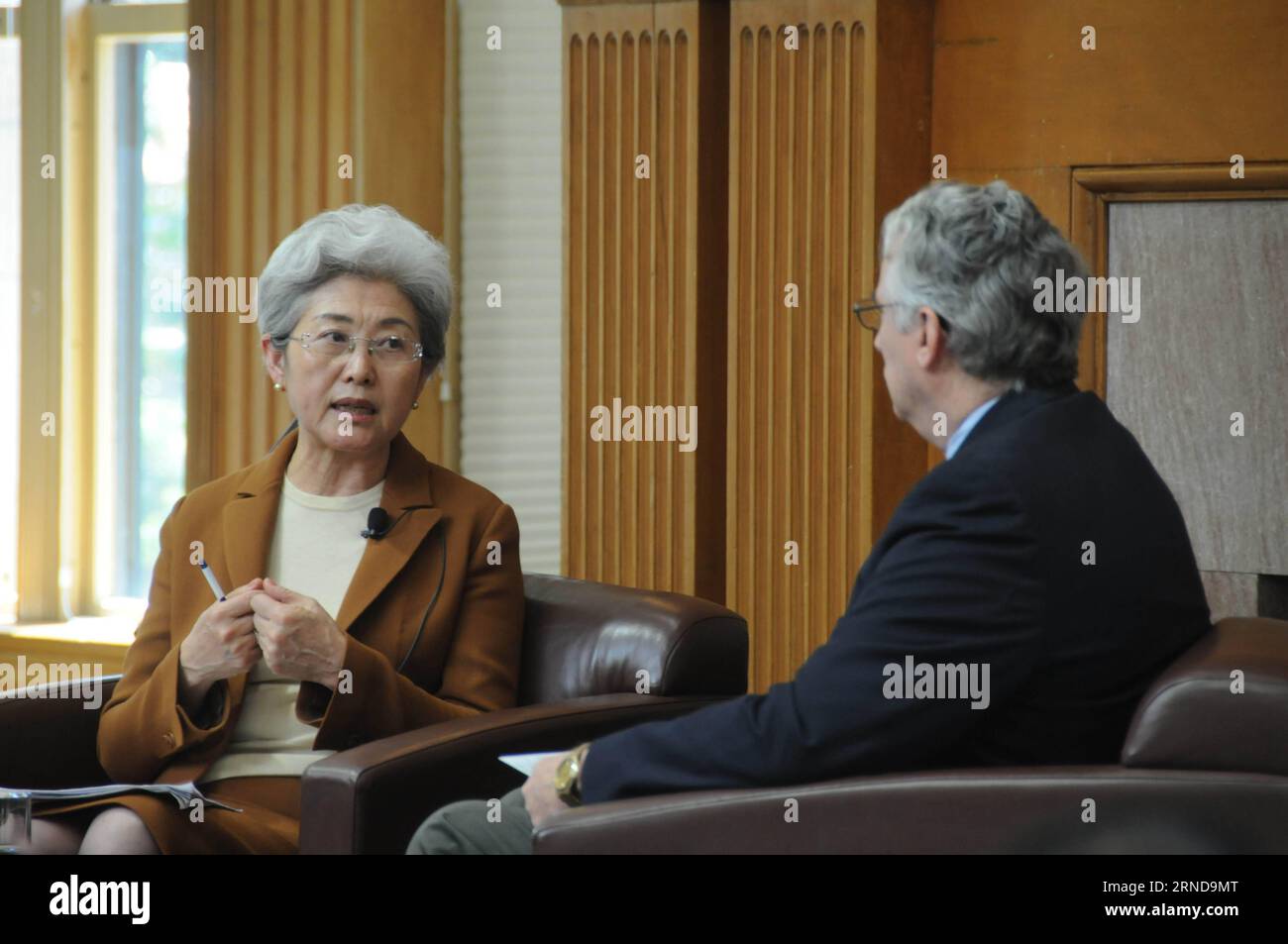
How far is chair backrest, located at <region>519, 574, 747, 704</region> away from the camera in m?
2.89

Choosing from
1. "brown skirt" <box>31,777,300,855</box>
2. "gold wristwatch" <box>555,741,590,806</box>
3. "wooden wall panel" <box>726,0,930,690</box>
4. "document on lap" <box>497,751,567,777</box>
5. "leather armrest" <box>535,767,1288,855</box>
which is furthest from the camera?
"wooden wall panel" <box>726,0,930,690</box>

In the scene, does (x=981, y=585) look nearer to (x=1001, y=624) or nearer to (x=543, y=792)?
(x=1001, y=624)

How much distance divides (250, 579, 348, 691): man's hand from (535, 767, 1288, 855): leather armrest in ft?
2.29

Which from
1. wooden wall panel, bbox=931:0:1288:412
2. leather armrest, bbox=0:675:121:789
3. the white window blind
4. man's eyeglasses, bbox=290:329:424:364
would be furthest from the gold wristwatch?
the white window blind

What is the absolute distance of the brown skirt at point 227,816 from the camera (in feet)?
8.10

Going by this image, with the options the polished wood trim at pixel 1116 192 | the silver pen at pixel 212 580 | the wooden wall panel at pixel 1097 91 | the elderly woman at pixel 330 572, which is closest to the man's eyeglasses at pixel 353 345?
the elderly woman at pixel 330 572

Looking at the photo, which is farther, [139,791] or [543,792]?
[139,791]

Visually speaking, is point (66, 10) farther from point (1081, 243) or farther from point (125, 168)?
point (1081, 243)

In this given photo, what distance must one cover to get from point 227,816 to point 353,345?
2.78 feet

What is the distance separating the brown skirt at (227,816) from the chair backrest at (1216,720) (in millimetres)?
1333

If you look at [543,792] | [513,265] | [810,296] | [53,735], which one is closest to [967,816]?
[543,792]

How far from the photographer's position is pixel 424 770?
2.46 m

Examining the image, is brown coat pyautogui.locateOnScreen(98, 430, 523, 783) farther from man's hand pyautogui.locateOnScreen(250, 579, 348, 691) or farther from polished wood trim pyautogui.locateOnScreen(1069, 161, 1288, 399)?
polished wood trim pyautogui.locateOnScreen(1069, 161, 1288, 399)

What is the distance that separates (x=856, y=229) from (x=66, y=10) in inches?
123
